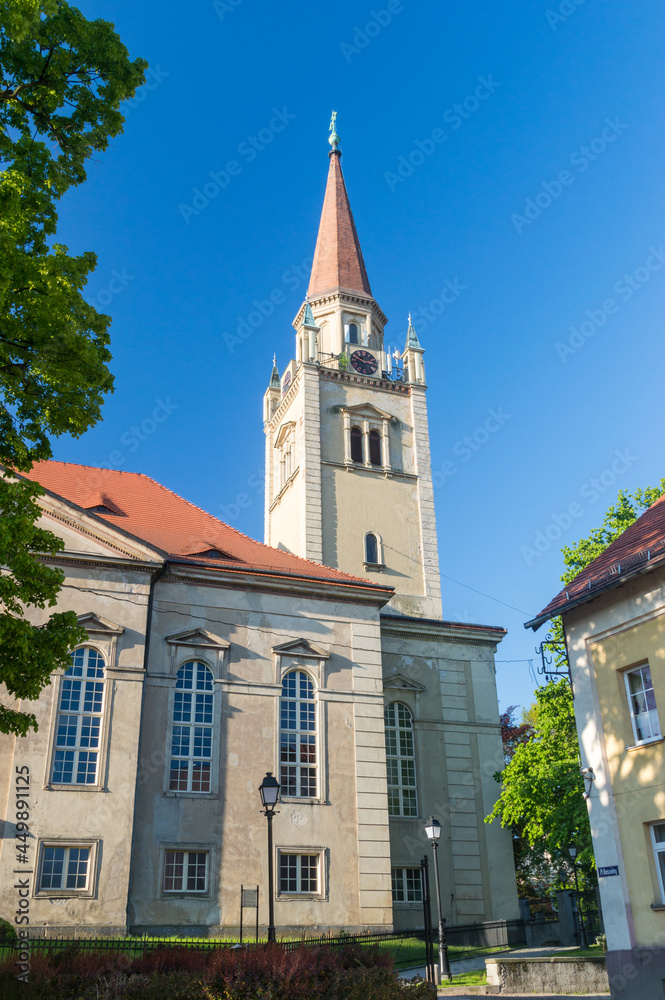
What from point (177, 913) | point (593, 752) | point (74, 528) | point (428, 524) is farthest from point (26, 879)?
point (428, 524)

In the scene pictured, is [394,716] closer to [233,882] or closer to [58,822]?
[233,882]

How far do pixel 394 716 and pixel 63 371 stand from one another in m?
22.5

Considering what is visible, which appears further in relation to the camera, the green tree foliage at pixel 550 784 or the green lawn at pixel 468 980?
the green tree foliage at pixel 550 784

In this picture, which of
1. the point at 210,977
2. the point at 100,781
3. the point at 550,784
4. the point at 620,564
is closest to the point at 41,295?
the point at 210,977

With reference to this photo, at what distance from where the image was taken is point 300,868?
24.1 meters

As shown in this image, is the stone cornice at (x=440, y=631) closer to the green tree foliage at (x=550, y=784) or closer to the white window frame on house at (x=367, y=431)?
the green tree foliage at (x=550, y=784)

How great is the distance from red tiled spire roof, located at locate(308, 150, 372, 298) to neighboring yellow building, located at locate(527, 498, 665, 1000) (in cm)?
3193

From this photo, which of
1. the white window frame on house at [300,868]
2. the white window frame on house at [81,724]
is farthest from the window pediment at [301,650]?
the white window frame on house at [300,868]

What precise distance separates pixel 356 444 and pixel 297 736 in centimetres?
1916

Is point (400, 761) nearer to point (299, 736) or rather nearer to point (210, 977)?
point (299, 736)

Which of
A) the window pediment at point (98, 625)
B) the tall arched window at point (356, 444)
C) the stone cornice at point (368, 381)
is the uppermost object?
the stone cornice at point (368, 381)

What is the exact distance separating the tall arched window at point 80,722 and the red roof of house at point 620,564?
1159 cm

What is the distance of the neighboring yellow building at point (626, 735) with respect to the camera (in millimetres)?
16625

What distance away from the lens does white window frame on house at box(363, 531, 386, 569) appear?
39406mm
